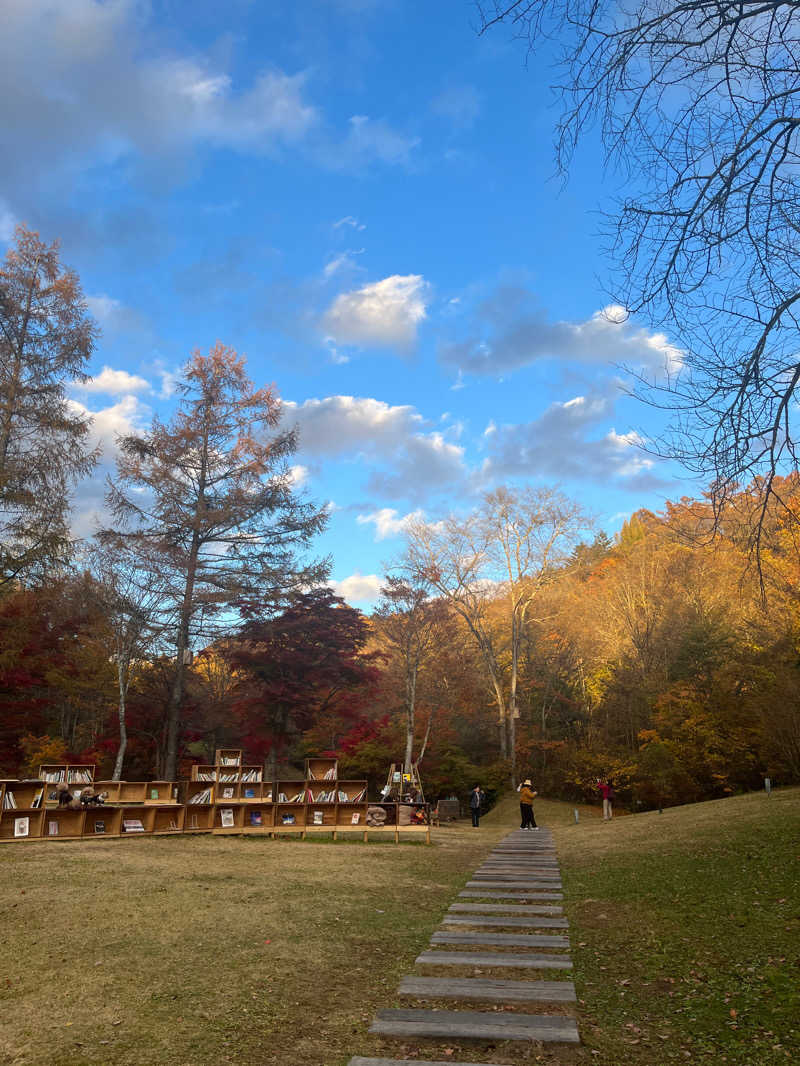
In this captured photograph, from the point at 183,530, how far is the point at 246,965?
17.5m

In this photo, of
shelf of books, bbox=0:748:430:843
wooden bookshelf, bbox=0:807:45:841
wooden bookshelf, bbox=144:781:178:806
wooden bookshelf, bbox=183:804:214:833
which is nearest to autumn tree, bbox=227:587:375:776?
shelf of books, bbox=0:748:430:843

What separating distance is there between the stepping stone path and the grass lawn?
14 centimetres

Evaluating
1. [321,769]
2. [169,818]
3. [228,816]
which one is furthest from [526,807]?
[169,818]

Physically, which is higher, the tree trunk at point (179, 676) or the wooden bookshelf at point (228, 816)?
the tree trunk at point (179, 676)

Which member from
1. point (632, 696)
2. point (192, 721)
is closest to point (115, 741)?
point (192, 721)

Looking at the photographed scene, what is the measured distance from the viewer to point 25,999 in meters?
4.31

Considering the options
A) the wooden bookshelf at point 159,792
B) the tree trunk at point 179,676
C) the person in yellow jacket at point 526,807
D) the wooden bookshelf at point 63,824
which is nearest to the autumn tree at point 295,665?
the tree trunk at point 179,676

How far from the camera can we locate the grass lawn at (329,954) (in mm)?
3768

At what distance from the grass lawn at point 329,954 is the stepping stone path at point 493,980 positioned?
14 cm

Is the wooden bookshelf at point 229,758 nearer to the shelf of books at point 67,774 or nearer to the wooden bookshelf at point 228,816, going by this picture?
the wooden bookshelf at point 228,816

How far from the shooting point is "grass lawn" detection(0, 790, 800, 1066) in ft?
12.4

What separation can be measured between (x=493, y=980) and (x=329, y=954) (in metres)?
1.49

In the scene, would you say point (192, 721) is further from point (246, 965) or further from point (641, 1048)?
point (641, 1048)

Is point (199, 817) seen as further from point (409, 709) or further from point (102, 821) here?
point (409, 709)
